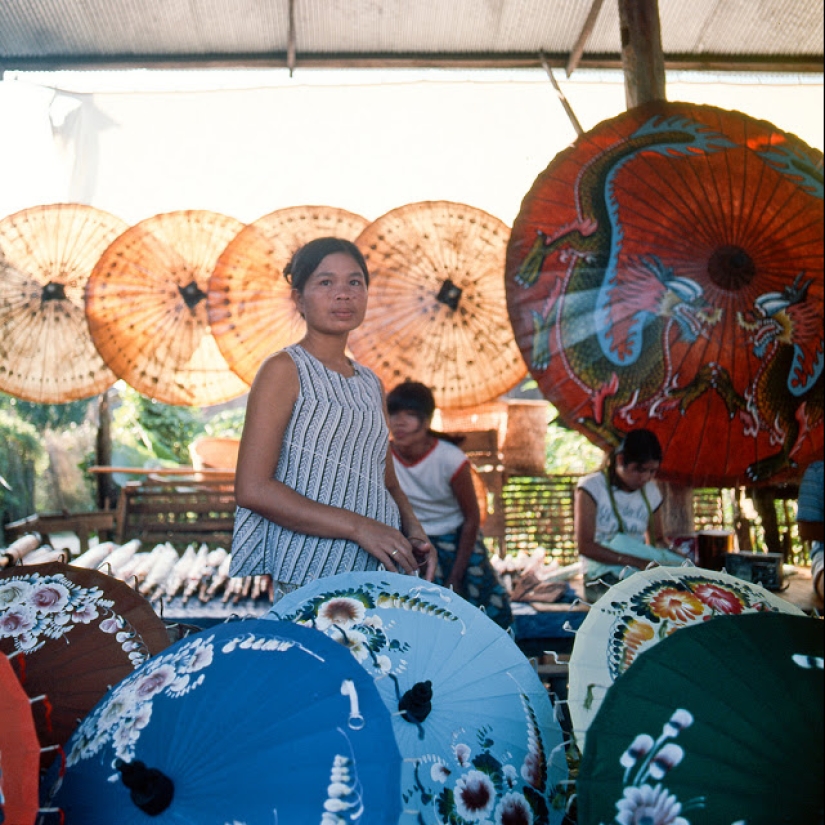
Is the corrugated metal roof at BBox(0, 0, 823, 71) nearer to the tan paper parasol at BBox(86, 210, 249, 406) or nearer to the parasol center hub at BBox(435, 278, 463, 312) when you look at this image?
the tan paper parasol at BBox(86, 210, 249, 406)

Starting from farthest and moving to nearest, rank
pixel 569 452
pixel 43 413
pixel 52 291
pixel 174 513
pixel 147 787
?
1. pixel 43 413
2. pixel 569 452
3. pixel 174 513
4. pixel 52 291
5. pixel 147 787

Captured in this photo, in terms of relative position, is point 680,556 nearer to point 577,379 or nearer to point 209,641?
point 577,379

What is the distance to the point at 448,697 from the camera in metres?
1.41

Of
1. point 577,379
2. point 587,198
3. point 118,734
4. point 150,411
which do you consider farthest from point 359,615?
point 150,411

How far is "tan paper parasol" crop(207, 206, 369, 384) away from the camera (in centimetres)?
367

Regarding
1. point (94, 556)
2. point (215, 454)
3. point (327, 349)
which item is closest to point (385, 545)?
point (327, 349)

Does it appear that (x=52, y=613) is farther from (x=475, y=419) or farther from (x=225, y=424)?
(x=225, y=424)

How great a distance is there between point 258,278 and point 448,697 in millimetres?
2638

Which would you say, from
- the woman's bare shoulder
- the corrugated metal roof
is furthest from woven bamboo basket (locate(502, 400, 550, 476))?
the woman's bare shoulder

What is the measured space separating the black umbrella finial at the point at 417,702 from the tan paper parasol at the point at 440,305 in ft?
7.79

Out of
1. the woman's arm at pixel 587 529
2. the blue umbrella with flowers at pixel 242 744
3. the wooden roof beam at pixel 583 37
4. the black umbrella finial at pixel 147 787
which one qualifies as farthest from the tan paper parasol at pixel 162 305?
the black umbrella finial at pixel 147 787

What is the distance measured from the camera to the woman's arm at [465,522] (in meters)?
3.51

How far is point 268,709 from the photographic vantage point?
1120 mm

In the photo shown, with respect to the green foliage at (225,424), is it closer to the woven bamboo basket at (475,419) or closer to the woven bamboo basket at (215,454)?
the woven bamboo basket at (215,454)
